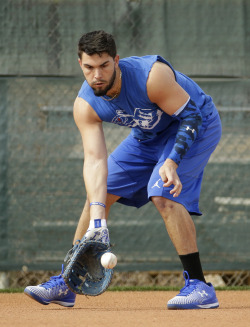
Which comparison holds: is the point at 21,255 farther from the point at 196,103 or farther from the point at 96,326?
the point at 96,326

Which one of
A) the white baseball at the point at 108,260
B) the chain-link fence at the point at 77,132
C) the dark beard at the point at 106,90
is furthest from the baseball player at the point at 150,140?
the chain-link fence at the point at 77,132

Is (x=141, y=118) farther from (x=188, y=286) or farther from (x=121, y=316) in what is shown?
(x=121, y=316)

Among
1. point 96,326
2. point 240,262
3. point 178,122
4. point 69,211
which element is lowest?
point 240,262

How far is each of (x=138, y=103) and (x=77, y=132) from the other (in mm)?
1775

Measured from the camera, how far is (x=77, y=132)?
5.59m

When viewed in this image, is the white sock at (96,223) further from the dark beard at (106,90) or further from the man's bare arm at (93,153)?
the dark beard at (106,90)

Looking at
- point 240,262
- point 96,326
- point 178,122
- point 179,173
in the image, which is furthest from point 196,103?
point 240,262

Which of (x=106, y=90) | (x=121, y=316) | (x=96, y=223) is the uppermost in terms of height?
(x=106, y=90)

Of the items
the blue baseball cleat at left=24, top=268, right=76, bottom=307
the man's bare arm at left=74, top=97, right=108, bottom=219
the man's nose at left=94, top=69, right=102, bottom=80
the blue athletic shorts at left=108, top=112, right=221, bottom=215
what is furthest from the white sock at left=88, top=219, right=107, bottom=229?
the man's nose at left=94, top=69, right=102, bottom=80

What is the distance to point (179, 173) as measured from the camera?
13.0ft

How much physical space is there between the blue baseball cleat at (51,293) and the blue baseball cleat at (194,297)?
2.06ft

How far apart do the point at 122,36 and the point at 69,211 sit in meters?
1.46

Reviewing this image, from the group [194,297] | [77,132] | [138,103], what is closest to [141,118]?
[138,103]

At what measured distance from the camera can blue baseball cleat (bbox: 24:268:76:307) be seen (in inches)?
157
